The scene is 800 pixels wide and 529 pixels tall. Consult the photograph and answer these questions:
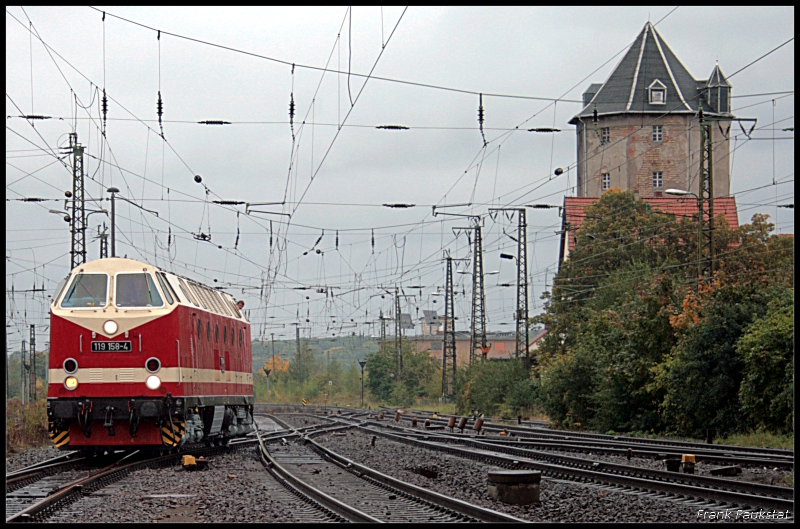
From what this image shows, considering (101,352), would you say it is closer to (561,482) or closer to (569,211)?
(561,482)

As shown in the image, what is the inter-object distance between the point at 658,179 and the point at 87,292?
6790cm

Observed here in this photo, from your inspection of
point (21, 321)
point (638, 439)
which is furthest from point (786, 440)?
point (21, 321)

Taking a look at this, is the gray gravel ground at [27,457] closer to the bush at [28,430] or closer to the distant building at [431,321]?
the bush at [28,430]

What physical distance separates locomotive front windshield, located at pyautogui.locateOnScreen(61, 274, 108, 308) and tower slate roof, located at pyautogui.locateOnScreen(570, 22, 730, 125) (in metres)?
65.9

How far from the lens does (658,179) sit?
80.9 meters

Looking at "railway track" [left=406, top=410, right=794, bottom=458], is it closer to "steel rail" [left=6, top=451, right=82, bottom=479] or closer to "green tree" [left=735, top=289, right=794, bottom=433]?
"green tree" [left=735, top=289, right=794, bottom=433]

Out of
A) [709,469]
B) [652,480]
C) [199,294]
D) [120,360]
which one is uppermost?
[199,294]

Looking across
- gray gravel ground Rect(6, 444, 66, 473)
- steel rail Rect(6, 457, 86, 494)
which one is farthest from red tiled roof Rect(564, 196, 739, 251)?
steel rail Rect(6, 457, 86, 494)

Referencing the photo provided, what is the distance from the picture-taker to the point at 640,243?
59.1m

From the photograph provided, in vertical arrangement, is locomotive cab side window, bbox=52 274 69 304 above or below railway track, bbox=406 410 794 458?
above

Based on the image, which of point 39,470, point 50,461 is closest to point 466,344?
point 50,461

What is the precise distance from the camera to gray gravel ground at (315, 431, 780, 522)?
43.1 ft

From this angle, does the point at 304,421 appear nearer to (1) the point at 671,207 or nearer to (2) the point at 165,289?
(2) the point at 165,289

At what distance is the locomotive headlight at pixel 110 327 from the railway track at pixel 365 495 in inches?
180
